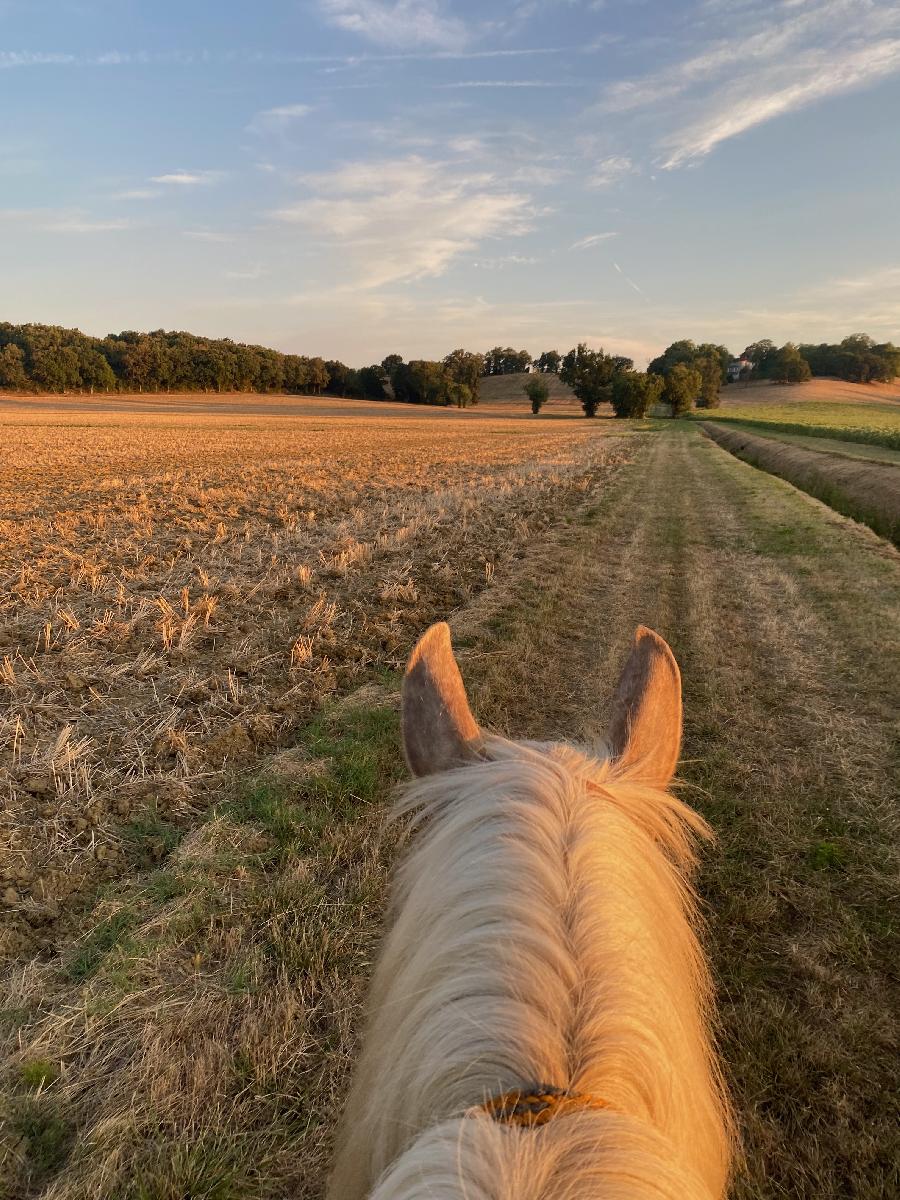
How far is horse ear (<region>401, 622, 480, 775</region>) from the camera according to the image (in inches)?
63.3

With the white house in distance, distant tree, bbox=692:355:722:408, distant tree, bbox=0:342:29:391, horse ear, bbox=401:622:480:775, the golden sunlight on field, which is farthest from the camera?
the white house in distance

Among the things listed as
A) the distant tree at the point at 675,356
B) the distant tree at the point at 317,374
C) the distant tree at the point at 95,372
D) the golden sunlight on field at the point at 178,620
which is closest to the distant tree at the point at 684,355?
the distant tree at the point at 675,356

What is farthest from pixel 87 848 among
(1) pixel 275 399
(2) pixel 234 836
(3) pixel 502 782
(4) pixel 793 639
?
(1) pixel 275 399

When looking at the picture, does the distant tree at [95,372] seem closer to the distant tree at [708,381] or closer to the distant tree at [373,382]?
the distant tree at [373,382]

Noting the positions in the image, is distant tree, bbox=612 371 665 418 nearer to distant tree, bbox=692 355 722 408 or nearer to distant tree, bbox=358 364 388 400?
distant tree, bbox=692 355 722 408

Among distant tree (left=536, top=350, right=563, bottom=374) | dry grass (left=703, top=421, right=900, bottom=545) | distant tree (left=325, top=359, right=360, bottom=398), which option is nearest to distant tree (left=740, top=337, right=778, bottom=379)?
distant tree (left=536, top=350, right=563, bottom=374)

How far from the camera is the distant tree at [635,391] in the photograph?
7156cm

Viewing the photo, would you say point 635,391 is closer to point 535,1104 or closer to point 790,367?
point 790,367

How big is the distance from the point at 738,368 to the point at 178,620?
145340 millimetres

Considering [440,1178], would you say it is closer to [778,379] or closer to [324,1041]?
[324,1041]

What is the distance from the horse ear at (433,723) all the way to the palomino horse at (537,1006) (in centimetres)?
5

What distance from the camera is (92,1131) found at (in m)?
2.03

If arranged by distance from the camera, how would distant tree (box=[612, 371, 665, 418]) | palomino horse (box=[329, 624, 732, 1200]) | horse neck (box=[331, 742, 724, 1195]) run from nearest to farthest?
palomino horse (box=[329, 624, 732, 1200]) < horse neck (box=[331, 742, 724, 1195]) < distant tree (box=[612, 371, 665, 418])

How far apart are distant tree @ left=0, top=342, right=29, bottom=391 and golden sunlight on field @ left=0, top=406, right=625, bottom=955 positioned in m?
65.4
